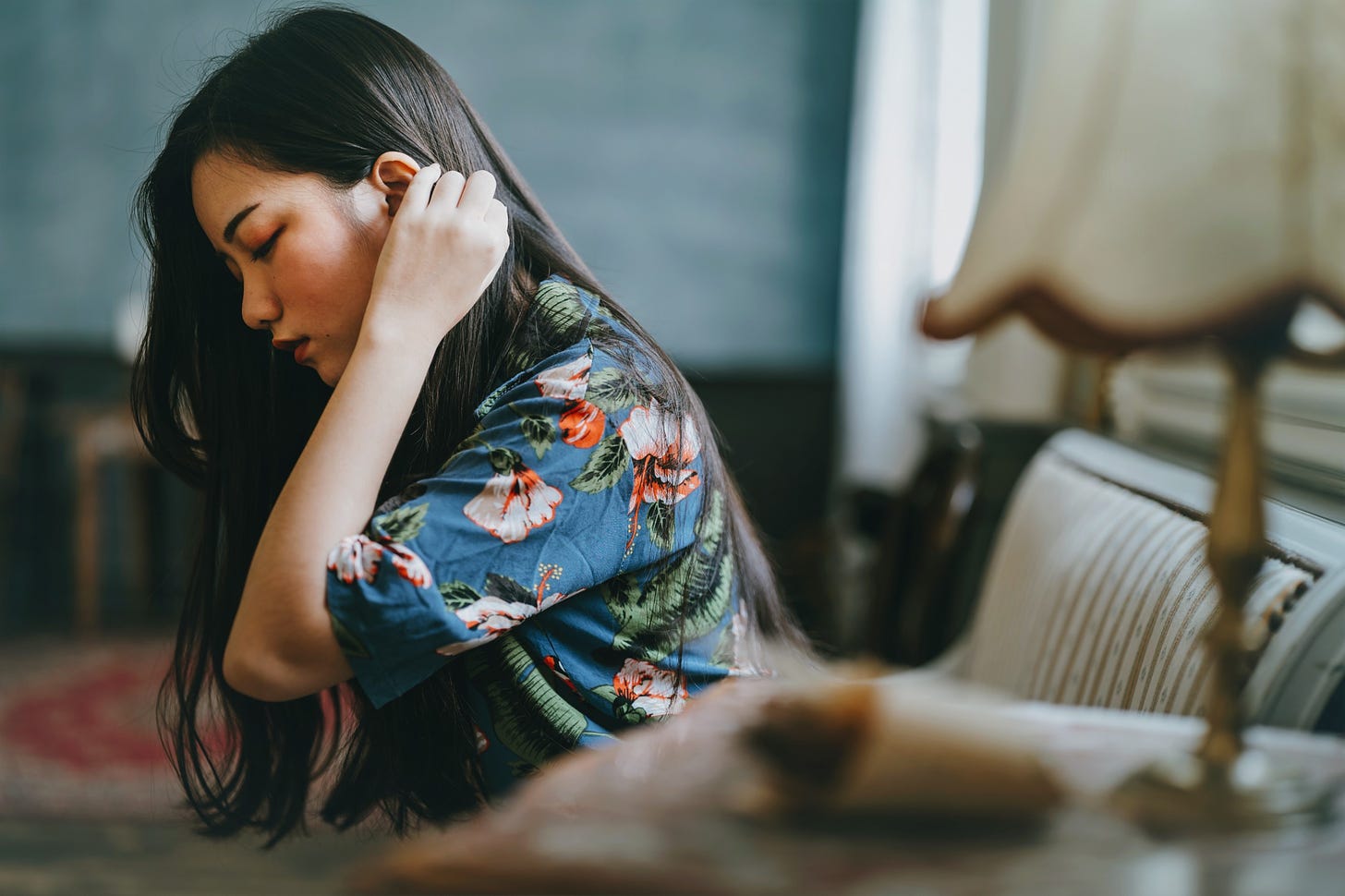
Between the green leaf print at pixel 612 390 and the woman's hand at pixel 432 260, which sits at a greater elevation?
the woman's hand at pixel 432 260

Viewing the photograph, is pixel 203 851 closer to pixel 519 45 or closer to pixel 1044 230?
pixel 1044 230

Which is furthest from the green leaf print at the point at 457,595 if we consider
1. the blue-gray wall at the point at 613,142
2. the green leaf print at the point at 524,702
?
the blue-gray wall at the point at 613,142

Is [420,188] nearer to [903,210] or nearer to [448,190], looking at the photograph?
[448,190]

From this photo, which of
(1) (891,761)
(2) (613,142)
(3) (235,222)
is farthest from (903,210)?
(1) (891,761)

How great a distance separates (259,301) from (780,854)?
1.78ft

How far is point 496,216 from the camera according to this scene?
746 mm

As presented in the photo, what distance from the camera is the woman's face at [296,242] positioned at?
737mm

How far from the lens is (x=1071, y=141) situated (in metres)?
0.49

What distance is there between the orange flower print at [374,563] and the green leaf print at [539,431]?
10 cm

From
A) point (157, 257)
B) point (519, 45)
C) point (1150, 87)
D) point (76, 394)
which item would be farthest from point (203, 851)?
point (519, 45)

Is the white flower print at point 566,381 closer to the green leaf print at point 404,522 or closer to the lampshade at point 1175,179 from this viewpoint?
the green leaf print at point 404,522

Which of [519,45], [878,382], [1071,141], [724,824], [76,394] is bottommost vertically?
[76,394]

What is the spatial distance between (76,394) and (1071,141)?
374cm

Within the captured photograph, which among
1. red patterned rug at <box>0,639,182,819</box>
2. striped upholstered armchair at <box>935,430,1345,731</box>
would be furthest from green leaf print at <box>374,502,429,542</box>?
red patterned rug at <box>0,639,182,819</box>
